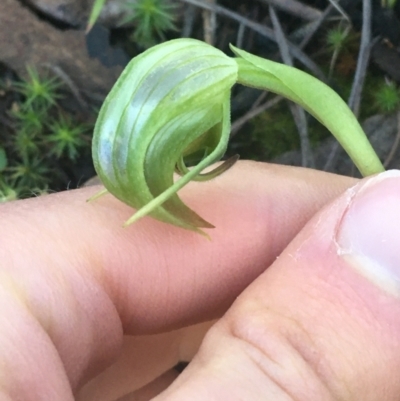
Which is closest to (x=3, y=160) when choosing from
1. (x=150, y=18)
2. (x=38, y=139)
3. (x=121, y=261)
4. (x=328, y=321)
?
(x=38, y=139)

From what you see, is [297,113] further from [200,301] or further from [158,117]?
[158,117]

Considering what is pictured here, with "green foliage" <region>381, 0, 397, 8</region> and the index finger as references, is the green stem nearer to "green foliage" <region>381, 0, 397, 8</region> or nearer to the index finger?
the index finger

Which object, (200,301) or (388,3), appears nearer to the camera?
(200,301)

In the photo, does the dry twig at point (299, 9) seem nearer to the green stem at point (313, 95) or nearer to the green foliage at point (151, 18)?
the green foliage at point (151, 18)

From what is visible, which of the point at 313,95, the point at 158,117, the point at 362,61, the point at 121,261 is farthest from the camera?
the point at 362,61

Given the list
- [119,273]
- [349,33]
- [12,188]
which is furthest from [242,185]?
[12,188]

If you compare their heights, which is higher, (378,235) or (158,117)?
Result: (158,117)

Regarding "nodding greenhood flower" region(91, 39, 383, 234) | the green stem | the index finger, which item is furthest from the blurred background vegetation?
"nodding greenhood flower" region(91, 39, 383, 234)

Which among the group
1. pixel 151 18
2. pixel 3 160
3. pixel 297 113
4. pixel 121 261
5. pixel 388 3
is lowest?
pixel 3 160
